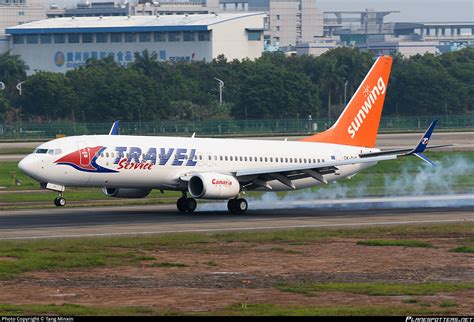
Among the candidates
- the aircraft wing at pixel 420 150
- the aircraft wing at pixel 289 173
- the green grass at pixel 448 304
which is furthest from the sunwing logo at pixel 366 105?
the green grass at pixel 448 304

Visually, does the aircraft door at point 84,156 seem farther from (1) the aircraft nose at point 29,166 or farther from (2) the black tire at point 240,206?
(2) the black tire at point 240,206

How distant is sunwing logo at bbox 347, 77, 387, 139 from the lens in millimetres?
68562

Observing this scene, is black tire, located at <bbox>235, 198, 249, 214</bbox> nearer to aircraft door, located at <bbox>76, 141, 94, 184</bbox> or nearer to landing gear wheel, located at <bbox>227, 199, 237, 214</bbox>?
landing gear wheel, located at <bbox>227, 199, 237, 214</bbox>

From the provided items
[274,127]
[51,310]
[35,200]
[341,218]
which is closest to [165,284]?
[51,310]

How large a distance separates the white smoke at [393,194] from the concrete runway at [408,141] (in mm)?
24876

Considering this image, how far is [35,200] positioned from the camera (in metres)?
71.6

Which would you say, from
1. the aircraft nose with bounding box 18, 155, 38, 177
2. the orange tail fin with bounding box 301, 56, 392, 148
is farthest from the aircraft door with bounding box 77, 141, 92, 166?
the orange tail fin with bounding box 301, 56, 392, 148

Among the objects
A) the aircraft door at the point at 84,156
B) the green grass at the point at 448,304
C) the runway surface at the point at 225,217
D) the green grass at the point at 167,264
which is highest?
the aircraft door at the point at 84,156

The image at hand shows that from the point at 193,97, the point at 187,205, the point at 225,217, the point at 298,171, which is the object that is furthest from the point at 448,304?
the point at 193,97

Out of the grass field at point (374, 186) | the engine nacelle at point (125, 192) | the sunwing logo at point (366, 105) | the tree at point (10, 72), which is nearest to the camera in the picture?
the engine nacelle at point (125, 192)

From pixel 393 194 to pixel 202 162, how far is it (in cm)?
2006

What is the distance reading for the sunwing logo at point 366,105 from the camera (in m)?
68.6

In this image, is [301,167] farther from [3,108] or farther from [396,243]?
[3,108]

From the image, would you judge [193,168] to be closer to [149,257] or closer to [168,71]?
[149,257]
